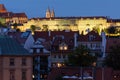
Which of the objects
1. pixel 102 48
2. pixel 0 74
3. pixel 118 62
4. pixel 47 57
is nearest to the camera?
pixel 0 74

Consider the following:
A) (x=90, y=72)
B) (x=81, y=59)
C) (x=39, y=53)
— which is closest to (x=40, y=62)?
(x=39, y=53)

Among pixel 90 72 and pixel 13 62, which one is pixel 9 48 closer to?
pixel 13 62

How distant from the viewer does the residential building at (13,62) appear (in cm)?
4957

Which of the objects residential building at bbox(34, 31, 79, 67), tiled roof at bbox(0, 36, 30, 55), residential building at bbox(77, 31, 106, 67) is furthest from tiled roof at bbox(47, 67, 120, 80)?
residential building at bbox(77, 31, 106, 67)

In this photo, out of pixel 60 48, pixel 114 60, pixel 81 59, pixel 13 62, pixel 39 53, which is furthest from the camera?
pixel 60 48

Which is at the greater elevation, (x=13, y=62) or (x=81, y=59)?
(x=13, y=62)

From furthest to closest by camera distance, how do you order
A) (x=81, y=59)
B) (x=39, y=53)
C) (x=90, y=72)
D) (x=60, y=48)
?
1. (x=60, y=48)
2. (x=39, y=53)
3. (x=81, y=59)
4. (x=90, y=72)

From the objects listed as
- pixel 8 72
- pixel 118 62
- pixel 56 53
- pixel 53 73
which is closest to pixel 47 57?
pixel 56 53

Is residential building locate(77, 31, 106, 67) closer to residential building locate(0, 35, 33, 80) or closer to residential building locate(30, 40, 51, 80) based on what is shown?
residential building locate(30, 40, 51, 80)

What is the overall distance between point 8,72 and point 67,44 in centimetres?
3873

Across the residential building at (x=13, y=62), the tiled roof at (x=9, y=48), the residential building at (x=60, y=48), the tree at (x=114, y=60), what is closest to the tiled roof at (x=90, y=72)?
the residential building at (x=13, y=62)

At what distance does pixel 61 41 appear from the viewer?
3519 inches

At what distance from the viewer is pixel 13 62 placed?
166 feet

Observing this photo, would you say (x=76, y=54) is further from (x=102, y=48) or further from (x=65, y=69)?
(x=102, y=48)
